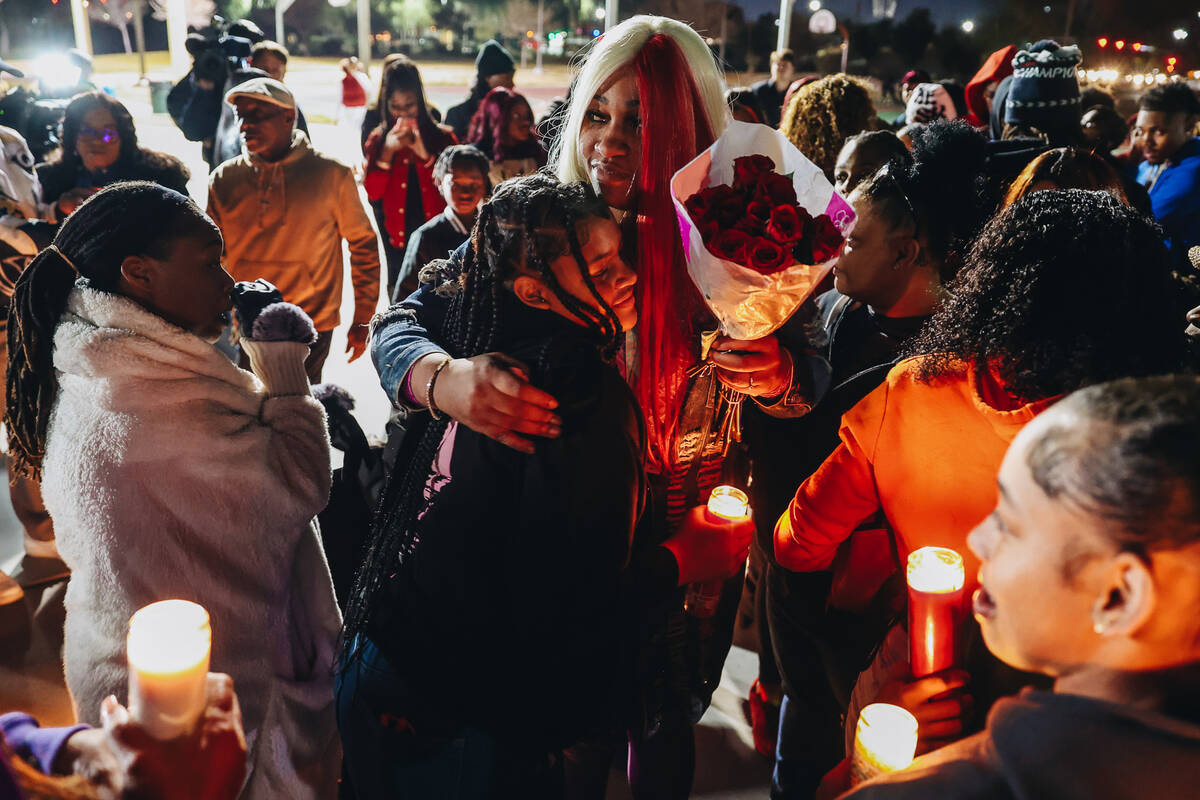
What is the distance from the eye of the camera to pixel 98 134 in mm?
4477

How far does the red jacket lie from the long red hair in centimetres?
395

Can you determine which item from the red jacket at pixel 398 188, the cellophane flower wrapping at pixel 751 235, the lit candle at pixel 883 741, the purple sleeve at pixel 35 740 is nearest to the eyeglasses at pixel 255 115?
the red jacket at pixel 398 188

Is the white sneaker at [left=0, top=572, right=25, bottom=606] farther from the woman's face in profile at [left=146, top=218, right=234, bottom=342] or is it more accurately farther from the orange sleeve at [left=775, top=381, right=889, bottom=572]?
the orange sleeve at [left=775, top=381, right=889, bottom=572]

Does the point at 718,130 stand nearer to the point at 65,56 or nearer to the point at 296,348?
the point at 296,348

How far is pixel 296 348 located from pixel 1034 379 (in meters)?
1.76

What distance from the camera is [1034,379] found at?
1.51 metres

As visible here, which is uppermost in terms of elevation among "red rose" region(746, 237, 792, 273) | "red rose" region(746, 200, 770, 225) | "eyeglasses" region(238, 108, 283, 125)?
"eyeglasses" region(238, 108, 283, 125)

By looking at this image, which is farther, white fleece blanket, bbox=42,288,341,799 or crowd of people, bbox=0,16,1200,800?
white fleece blanket, bbox=42,288,341,799

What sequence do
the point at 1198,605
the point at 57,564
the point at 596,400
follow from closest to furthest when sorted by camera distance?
the point at 1198,605 → the point at 596,400 → the point at 57,564

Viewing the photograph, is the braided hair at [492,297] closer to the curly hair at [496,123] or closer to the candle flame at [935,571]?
the candle flame at [935,571]

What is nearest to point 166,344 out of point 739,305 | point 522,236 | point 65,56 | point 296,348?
point 296,348

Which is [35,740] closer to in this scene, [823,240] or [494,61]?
[823,240]

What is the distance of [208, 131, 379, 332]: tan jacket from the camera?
4.54 metres

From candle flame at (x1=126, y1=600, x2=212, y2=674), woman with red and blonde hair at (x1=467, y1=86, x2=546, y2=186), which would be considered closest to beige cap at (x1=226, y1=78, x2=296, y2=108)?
woman with red and blonde hair at (x1=467, y1=86, x2=546, y2=186)
